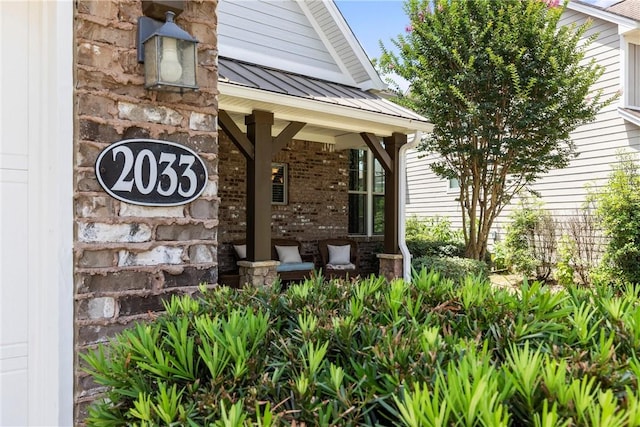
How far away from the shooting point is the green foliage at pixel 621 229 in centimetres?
797

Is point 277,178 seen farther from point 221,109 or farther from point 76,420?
point 76,420

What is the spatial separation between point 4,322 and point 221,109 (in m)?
3.72

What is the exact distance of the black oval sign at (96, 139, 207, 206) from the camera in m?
2.26

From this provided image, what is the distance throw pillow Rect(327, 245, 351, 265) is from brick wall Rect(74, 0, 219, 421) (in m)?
6.10

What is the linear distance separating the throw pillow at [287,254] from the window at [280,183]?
91cm

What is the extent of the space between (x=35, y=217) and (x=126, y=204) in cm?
41

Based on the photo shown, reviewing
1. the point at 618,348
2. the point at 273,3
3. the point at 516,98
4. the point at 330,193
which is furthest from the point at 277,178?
the point at 618,348

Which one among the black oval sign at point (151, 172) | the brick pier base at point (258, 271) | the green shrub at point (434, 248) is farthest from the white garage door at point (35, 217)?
the green shrub at point (434, 248)

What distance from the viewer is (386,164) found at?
23.6ft

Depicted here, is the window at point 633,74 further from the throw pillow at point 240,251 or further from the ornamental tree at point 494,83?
the throw pillow at point 240,251

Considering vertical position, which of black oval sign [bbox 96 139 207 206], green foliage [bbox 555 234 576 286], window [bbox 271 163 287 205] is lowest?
green foliage [bbox 555 234 576 286]

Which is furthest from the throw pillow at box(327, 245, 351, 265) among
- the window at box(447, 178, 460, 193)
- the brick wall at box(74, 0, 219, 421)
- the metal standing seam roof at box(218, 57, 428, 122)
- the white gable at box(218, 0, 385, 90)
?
the brick wall at box(74, 0, 219, 421)

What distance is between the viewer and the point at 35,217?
2219mm

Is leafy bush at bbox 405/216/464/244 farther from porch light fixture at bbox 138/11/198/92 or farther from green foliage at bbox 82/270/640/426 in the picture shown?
green foliage at bbox 82/270/640/426
